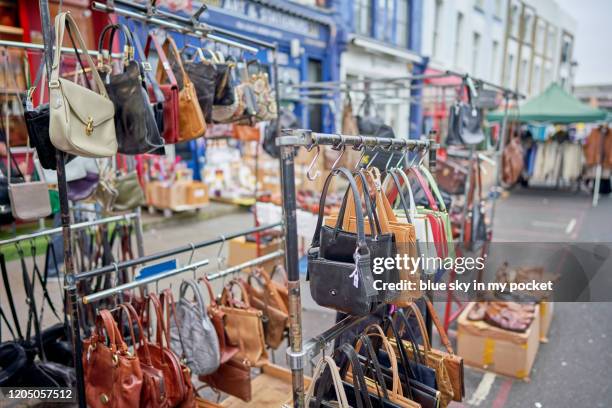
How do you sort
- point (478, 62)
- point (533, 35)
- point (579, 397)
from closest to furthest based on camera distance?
point (579, 397) < point (478, 62) < point (533, 35)

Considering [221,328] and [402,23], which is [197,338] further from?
[402,23]

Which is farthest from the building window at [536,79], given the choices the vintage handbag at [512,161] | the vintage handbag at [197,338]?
the vintage handbag at [197,338]

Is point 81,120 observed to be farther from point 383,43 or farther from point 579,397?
point 383,43

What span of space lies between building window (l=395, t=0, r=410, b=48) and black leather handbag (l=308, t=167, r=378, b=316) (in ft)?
54.7

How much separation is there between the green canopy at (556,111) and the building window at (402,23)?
6.20m

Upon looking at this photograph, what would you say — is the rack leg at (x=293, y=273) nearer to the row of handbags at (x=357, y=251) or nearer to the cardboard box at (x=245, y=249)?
the row of handbags at (x=357, y=251)

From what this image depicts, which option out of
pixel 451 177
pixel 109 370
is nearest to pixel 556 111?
pixel 451 177

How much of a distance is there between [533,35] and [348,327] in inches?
1203

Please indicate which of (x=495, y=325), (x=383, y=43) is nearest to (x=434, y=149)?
(x=495, y=325)

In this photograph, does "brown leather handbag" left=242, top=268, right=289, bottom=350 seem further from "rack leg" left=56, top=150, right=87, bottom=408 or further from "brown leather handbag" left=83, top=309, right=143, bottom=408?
"rack leg" left=56, top=150, right=87, bottom=408

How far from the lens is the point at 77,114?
2.06 m

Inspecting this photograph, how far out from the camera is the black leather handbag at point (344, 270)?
65.7 inches

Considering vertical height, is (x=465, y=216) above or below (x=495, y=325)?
above

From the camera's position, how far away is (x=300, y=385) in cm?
186
